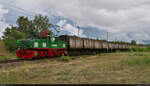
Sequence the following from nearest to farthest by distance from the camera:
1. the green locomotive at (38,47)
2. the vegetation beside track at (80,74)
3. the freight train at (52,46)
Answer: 1. the vegetation beside track at (80,74)
2. the green locomotive at (38,47)
3. the freight train at (52,46)

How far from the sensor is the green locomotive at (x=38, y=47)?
15.1 meters

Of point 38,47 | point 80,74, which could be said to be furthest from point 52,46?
point 80,74

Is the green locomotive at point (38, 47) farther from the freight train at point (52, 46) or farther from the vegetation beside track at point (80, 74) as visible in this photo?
the vegetation beside track at point (80, 74)

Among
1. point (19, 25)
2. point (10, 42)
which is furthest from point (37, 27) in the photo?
point (10, 42)

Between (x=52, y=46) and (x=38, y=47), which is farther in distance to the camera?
(x=52, y=46)

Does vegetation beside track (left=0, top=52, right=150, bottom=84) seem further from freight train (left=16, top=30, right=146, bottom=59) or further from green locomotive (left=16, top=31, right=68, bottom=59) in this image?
freight train (left=16, top=30, right=146, bottom=59)

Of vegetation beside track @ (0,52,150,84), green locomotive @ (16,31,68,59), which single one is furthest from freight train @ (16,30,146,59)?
vegetation beside track @ (0,52,150,84)

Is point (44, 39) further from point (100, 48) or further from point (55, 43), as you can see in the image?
point (100, 48)

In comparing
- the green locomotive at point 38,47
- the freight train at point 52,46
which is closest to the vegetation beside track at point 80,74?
the green locomotive at point 38,47

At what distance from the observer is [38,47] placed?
15461mm

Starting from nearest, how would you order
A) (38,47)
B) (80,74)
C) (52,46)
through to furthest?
(80,74) → (38,47) → (52,46)

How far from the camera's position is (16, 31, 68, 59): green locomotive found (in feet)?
49.4

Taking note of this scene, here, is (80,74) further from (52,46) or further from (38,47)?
(52,46)

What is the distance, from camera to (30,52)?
14.9 m
